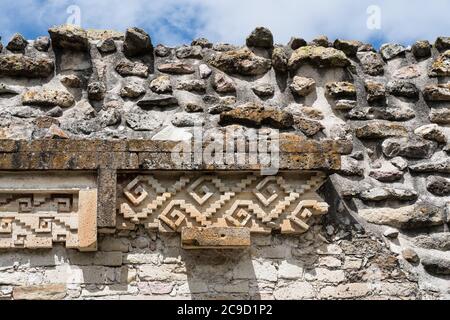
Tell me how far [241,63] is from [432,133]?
4.56 feet

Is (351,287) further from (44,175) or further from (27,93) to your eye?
(27,93)

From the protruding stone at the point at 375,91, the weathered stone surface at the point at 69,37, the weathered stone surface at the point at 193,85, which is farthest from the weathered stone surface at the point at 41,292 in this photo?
the protruding stone at the point at 375,91

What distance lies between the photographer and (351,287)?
528 cm

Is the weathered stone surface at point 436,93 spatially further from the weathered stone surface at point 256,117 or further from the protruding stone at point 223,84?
the protruding stone at point 223,84

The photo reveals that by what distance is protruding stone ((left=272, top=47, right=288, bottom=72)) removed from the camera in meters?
5.80

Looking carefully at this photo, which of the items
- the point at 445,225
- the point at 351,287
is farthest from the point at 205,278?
the point at 445,225

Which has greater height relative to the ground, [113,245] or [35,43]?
[35,43]

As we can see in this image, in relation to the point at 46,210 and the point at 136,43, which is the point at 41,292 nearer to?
the point at 46,210

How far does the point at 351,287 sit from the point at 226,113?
138 cm

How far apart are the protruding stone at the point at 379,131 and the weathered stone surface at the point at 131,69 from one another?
4.92ft

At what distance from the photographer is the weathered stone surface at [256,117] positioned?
18.2 ft

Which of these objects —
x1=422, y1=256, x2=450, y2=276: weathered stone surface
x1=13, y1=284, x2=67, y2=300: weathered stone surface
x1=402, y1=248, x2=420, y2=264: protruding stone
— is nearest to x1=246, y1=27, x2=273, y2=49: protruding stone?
x1=402, y1=248, x2=420, y2=264: protruding stone

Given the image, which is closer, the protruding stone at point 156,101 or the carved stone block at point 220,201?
the carved stone block at point 220,201

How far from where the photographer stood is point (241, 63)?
228 inches
